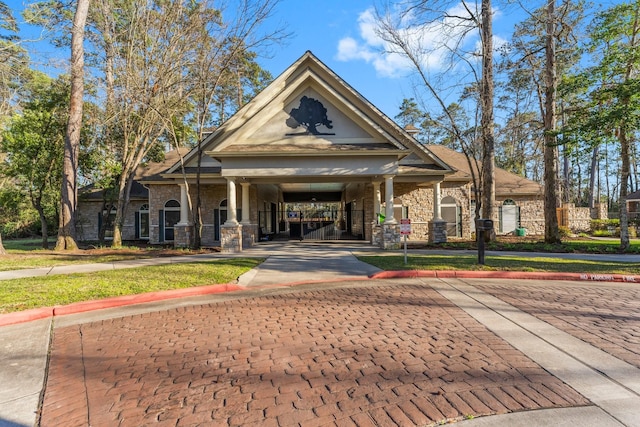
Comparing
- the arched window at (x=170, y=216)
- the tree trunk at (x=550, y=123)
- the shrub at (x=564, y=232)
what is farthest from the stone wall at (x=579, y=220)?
the arched window at (x=170, y=216)

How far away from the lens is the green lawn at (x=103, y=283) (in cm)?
633

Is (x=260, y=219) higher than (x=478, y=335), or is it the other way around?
(x=260, y=219)

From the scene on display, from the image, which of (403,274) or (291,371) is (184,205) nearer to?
(403,274)

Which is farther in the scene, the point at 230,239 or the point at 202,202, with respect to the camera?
the point at 202,202

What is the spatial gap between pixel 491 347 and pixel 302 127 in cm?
1275

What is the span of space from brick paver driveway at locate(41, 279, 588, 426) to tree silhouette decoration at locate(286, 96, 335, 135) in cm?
1108

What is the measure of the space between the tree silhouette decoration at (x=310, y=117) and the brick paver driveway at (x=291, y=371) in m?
11.1

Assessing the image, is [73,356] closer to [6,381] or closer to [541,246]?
[6,381]

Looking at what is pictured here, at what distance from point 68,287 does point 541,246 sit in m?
16.5

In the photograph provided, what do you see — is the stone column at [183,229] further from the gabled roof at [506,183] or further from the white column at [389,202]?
the gabled roof at [506,183]

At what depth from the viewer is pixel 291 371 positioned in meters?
3.51

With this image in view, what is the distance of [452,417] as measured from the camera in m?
2.64

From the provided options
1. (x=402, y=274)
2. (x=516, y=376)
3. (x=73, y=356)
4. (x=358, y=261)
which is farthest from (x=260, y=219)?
(x=516, y=376)

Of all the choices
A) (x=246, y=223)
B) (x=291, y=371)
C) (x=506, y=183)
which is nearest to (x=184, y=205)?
(x=246, y=223)
